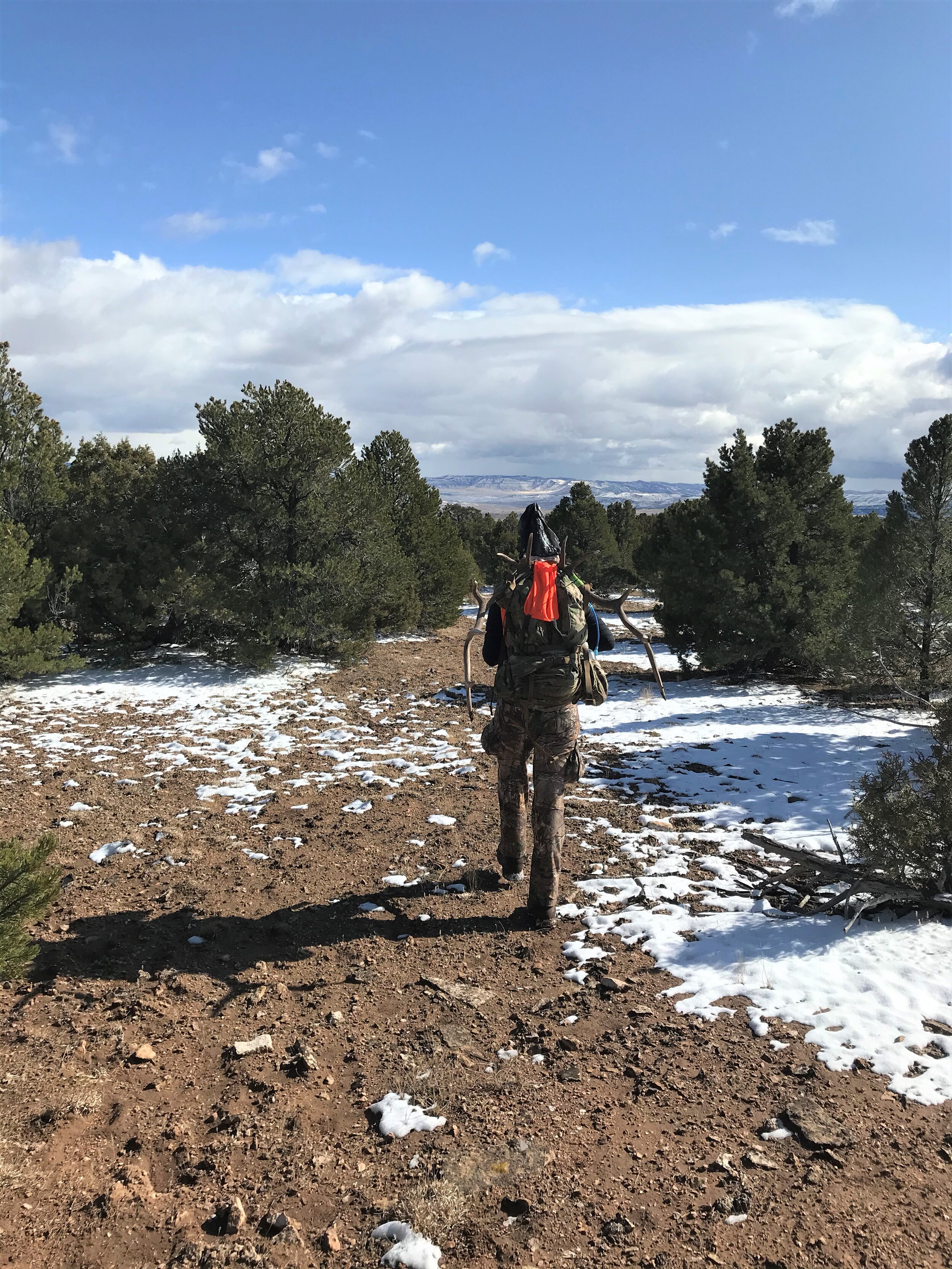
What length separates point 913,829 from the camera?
15.6ft

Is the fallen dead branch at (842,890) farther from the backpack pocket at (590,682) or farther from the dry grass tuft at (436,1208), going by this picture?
the dry grass tuft at (436,1208)

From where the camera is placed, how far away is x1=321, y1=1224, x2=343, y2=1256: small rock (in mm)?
2643

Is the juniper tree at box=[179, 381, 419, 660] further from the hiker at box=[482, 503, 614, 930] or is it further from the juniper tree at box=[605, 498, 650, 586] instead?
the juniper tree at box=[605, 498, 650, 586]

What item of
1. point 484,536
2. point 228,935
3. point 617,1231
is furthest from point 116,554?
point 484,536

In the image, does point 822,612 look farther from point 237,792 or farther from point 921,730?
point 237,792

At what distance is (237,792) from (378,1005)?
4698 mm

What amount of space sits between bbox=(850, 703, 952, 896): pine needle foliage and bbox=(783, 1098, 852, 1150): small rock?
2.07m

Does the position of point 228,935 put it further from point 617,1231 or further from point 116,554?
point 116,554

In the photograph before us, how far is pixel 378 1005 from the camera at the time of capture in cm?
436

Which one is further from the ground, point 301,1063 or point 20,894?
point 20,894

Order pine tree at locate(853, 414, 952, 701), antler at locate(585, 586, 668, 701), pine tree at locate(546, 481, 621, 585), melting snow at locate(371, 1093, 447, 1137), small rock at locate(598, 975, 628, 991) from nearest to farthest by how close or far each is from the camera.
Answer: melting snow at locate(371, 1093, 447, 1137) < small rock at locate(598, 975, 628, 991) < antler at locate(585, 586, 668, 701) < pine tree at locate(853, 414, 952, 701) < pine tree at locate(546, 481, 621, 585)

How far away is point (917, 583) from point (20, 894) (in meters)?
15.6

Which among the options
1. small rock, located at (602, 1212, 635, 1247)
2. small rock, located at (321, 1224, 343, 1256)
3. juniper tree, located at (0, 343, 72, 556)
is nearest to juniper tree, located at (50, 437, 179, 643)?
juniper tree, located at (0, 343, 72, 556)

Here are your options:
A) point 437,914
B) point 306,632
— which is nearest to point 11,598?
point 306,632
